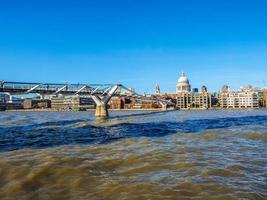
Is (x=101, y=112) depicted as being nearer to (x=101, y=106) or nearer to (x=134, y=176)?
(x=101, y=106)

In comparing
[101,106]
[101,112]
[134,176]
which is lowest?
[134,176]

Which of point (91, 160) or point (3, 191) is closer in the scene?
point (3, 191)

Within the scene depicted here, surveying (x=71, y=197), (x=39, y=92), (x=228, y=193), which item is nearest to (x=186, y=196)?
(x=228, y=193)

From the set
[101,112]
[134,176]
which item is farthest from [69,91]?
[134,176]

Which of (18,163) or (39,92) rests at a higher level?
(39,92)

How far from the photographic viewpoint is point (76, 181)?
10953 millimetres

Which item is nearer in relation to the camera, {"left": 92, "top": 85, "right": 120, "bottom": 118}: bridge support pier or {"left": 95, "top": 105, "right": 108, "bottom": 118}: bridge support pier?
{"left": 95, "top": 105, "right": 108, "bottom": 118}: bridge support pier

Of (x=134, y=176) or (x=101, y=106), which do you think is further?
(x=101, y=106)

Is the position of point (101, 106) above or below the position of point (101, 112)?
above

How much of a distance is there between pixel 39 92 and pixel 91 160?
4902cm

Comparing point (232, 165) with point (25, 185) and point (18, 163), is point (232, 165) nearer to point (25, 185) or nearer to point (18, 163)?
point (25, 185)

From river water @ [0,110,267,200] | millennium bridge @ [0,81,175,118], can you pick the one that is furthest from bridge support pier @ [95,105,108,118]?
river water @ [0,110,267,200]

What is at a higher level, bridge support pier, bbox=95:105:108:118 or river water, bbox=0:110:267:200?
bridge support pier, bbox=95:105:108:118

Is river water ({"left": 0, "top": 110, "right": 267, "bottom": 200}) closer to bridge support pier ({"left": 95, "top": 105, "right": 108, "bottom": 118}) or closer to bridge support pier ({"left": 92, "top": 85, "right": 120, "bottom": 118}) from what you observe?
bridge support pier ({"left": 95, "top": 105, "right": 108, "bottom": 118})
